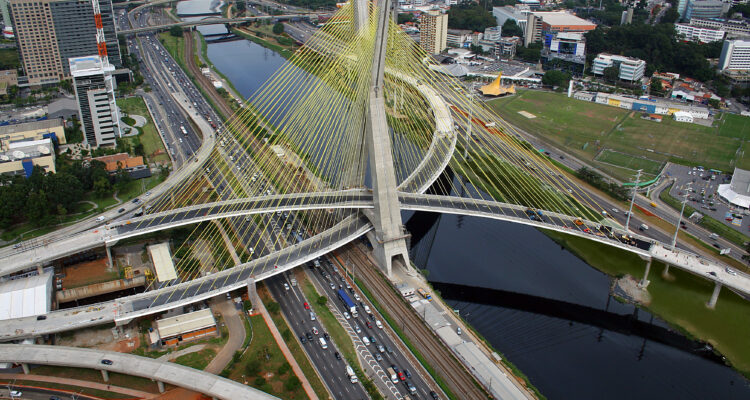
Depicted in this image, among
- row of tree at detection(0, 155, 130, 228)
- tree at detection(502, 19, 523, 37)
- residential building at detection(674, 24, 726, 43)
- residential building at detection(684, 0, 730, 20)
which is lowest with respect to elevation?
row of tree at detection(0, 155, 130, 228)

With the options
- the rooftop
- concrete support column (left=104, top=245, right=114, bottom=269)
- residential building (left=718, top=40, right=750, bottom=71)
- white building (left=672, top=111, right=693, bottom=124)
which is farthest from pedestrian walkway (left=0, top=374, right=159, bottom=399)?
the rooftop

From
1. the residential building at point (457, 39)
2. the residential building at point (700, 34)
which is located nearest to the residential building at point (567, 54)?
the residential building at point (457, 39)

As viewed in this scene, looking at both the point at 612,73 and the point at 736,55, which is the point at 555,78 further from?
the point at 736,55

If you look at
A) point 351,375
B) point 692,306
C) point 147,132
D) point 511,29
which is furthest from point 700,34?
point 351,375

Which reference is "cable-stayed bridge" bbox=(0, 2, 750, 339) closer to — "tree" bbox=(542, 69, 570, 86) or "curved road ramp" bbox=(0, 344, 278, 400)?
"curved road ramp" bbox=(0, 344, 278, 400)

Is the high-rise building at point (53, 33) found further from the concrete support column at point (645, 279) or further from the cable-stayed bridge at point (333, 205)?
the concrete support column at point (645, 279)
